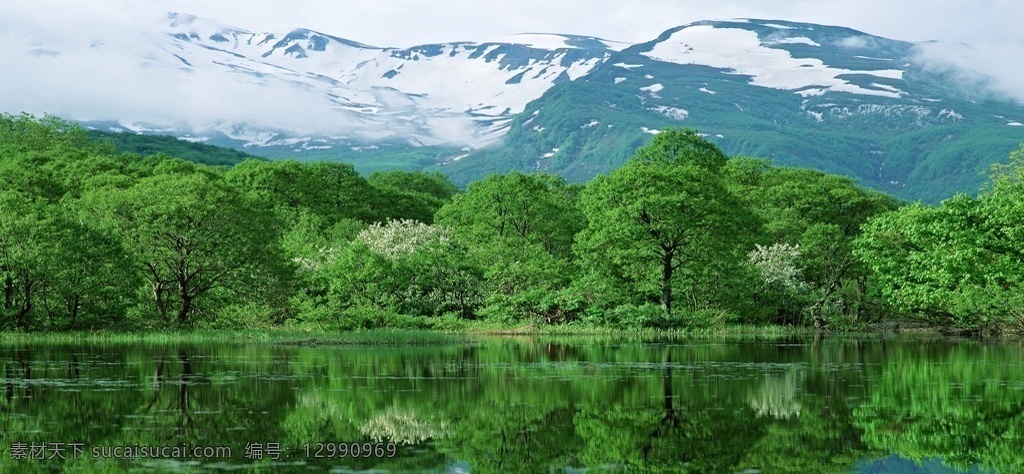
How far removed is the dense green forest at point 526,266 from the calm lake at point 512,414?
16.3m

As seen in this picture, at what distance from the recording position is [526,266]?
66125mm

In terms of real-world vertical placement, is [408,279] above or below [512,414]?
above

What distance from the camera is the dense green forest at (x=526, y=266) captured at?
174 ft

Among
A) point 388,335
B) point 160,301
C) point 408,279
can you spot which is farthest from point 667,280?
point 160,301

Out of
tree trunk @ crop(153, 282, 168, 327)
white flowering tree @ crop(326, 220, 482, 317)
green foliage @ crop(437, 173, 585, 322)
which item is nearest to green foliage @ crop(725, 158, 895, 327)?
green foliage @ crop(437, 173, 585, 322)

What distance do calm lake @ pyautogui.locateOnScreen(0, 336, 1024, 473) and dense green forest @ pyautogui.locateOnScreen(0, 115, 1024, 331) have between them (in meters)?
16.3

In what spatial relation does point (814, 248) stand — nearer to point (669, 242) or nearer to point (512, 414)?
point (669, 242)

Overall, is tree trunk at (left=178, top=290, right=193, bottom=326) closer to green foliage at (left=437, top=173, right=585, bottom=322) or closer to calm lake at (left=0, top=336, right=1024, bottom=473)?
green foliage at (left=437, top=173, right=585, bottom=322)

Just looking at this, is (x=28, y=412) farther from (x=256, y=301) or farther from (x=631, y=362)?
(x=256, y=301)

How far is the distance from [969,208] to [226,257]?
127 ft

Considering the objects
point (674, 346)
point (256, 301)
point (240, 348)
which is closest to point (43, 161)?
point (256, 301)

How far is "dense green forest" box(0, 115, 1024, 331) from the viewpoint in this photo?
174 feet

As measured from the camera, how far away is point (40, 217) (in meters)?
54.7

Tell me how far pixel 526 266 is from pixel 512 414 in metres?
43.5
